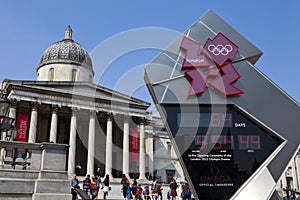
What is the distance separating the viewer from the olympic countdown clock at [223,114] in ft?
42.9

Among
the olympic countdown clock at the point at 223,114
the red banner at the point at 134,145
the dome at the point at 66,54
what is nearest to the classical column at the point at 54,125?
the red banner at the point at 134,145

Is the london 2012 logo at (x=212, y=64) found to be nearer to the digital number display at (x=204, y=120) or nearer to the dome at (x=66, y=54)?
the digital number display at (x=204, y=120)

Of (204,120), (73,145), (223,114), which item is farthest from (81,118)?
(223,114)

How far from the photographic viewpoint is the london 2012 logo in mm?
14016

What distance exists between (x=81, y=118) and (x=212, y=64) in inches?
1180

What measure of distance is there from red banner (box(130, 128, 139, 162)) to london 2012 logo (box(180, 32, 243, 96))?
27026 mm

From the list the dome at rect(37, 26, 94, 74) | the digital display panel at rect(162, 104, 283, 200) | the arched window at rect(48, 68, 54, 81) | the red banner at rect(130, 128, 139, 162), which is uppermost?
the dome at rect(37, 26, 94, 74)

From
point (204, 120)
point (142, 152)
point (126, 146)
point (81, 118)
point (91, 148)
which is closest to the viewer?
point (204, 120)

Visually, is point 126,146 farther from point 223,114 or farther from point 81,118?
point 223,114

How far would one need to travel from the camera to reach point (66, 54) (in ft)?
153

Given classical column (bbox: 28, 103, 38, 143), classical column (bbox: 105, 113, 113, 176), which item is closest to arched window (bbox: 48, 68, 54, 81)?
classical column (bbox: 28, 103, 38, 143)

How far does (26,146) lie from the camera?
10.5 m

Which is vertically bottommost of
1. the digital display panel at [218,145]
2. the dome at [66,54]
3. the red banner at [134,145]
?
the digital display panel at [218,145]

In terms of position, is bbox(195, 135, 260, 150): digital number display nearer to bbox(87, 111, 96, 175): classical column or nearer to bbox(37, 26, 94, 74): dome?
bbox(87, 111, 96, 175): classical column
